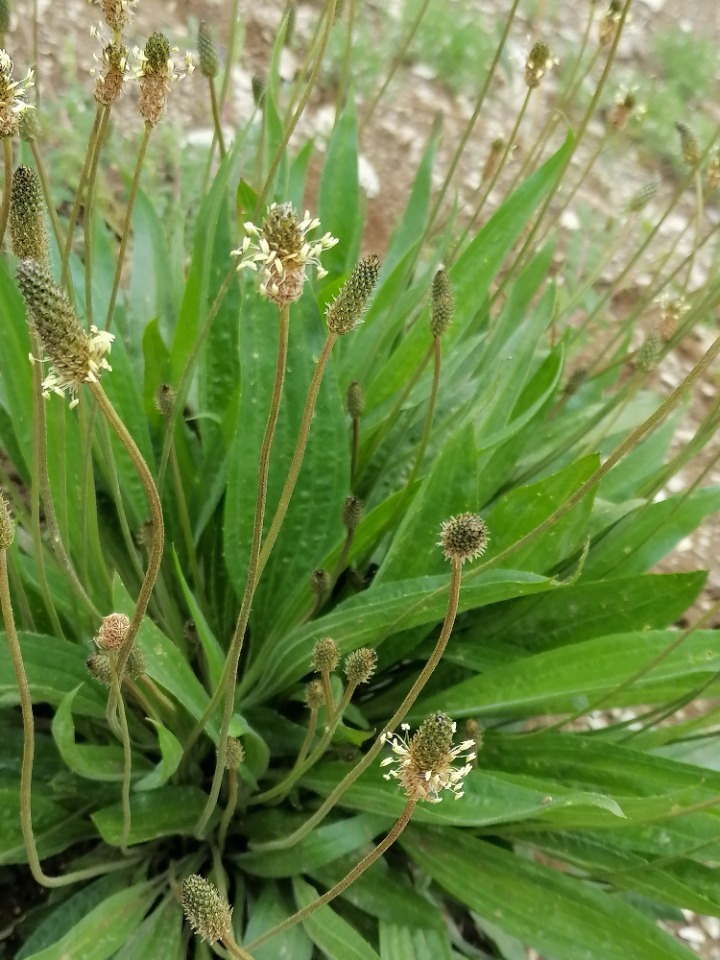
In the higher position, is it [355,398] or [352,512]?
[355,398]

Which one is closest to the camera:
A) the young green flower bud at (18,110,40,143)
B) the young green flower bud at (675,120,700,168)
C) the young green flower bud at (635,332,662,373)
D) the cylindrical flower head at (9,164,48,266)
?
the cylindrical flower head at (9,164,48,266)

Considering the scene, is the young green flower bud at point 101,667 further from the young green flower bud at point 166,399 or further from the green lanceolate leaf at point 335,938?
the green lanceolate leaf at point 335,938

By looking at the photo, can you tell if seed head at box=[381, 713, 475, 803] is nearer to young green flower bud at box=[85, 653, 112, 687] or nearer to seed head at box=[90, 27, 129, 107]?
young green flower bud at box=[85, 653, 112, 687]

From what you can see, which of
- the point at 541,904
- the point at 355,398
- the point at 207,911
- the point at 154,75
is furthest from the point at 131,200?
the point at 541,904

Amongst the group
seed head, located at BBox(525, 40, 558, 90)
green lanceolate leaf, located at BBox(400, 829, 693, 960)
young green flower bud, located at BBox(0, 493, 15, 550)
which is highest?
seed head, located at BBox(525, 40, 558, 90)

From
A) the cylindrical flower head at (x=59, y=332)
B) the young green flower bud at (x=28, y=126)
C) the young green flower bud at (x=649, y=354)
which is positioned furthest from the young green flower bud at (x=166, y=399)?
the young green flower bud at (x=649, y=354)

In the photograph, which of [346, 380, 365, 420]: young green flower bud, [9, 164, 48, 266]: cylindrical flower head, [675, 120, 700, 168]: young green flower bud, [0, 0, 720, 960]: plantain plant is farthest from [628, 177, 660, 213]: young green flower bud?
[9, 164, 48, 266]: cylindrical flower head

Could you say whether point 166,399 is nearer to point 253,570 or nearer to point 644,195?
point 253,570

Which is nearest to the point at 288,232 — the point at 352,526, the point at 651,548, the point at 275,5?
the point at 352,526
